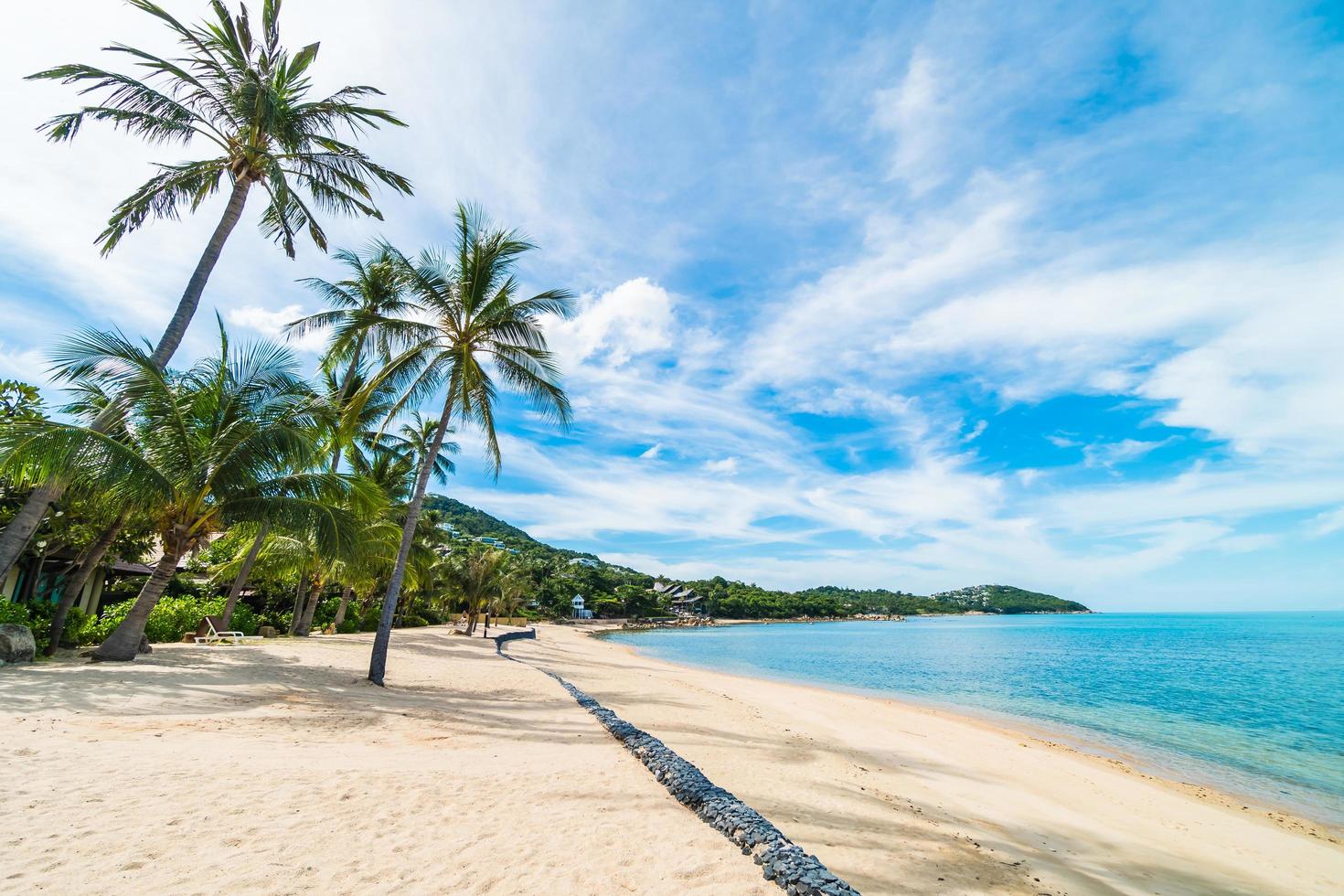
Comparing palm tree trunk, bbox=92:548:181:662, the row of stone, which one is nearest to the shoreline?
the row of stone

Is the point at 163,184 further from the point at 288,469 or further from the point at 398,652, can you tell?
the point at 398,652

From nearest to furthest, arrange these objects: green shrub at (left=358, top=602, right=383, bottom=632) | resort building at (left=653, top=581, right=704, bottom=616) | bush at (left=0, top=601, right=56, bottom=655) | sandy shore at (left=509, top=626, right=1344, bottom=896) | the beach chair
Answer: sandy shore at (left=509, top=626, right=1344, bottom=896) < bush at (left=0, top=601, right=56, bottom=655) < the beach chair < green shrub at (left=358, top=602, right=383, bottom=632) < resort building at (left=653, top=581, right=704, bottom=616)

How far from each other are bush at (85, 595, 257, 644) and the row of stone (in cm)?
1315

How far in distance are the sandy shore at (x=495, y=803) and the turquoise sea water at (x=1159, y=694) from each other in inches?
122

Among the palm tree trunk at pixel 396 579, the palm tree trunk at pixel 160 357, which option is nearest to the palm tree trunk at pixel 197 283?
the palm tree trunk at pixel 160 357

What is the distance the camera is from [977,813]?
802cm

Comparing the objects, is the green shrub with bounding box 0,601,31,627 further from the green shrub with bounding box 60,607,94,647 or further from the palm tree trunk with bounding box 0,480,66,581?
the palm tree trunk with bounding box 0,480,66,581

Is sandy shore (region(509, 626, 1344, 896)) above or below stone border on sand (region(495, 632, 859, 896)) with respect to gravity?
below

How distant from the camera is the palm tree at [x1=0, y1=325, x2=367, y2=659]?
384 inches

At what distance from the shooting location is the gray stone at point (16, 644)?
9.72 metres

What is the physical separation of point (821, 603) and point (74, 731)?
13481 centimetres

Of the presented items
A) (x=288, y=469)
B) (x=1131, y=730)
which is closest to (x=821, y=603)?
(x=1131, y=730)

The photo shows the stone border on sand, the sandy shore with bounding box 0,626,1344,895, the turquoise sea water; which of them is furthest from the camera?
the turquoise sea water

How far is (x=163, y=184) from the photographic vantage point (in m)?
11.6
